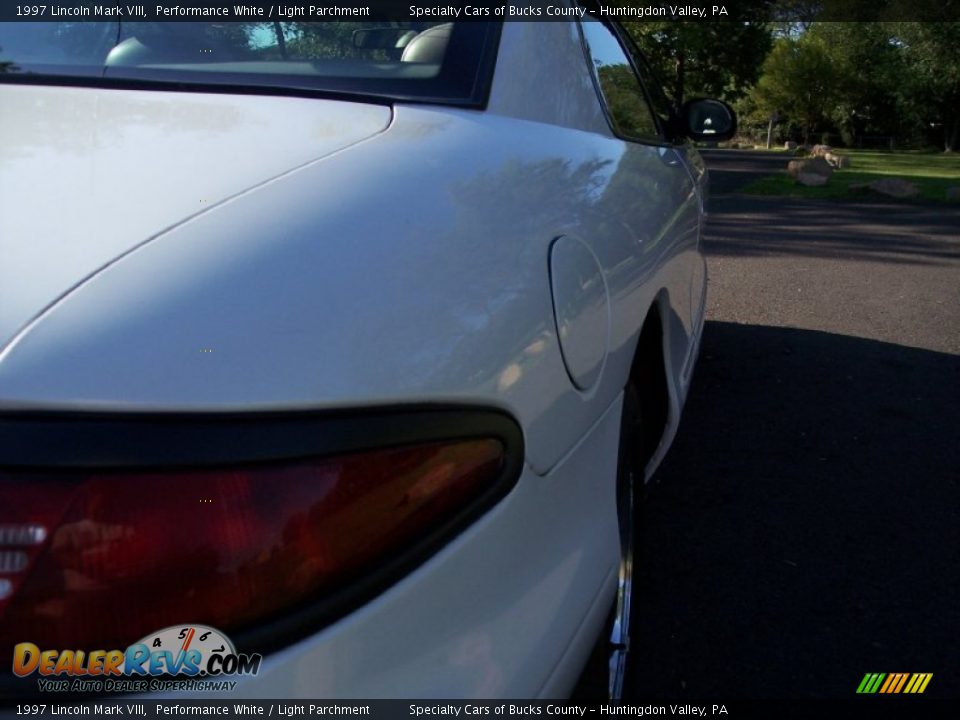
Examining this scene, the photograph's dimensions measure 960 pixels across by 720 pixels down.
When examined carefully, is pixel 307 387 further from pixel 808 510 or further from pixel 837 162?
pixel 837 162

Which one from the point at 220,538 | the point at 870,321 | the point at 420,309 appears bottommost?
the point at 870,321

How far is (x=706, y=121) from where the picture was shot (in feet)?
13.2

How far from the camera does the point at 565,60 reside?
222 centimetres

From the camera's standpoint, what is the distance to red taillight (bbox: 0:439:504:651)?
3.10 ft

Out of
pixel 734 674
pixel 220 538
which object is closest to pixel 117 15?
pixel 220 538

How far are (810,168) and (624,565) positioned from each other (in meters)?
17.8

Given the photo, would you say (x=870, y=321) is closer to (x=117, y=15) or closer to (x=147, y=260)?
(x=117, y=15)

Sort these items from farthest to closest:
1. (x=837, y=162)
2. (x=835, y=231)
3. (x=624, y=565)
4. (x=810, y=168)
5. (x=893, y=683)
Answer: (x=837, y=162) → (x=810, y=168) → (x=835, y=231) → (x=893, y=683) → (x=624, y=565)

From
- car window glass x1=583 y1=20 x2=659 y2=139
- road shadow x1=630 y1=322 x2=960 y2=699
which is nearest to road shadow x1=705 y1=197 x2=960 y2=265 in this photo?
road shadow x1=630 y1=322 x2=960 y2=699

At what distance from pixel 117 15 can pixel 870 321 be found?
18.1ft

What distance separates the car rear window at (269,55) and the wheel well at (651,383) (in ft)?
2.55

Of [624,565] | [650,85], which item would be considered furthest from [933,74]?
[624,565]

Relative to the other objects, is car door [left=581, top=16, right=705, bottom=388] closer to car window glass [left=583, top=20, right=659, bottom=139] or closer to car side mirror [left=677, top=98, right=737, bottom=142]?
car window glass [left=583, top=20, right=659, bottom=139]

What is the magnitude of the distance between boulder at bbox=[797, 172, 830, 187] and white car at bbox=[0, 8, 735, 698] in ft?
56.1
